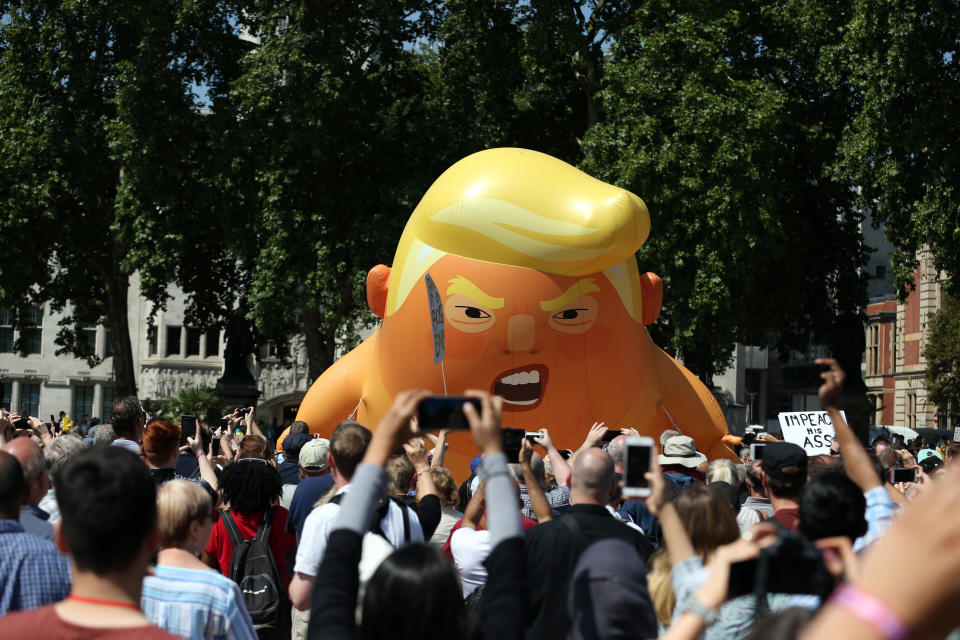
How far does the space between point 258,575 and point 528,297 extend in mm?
5791

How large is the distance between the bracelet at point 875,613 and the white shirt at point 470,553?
3553mm

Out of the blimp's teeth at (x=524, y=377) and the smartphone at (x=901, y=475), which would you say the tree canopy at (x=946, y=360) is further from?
the smartphone at (x=901, y=475)

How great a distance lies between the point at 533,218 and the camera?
10.4m

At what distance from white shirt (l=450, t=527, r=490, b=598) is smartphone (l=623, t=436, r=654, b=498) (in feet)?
5.54

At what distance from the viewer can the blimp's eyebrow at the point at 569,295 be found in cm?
1073

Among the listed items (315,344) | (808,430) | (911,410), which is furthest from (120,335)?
(911,410)

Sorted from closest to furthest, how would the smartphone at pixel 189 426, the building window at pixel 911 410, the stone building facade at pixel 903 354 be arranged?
the smartphone at pixel 189 426
the stone building facade at pixel 903 354
the building window at pixel 911 410

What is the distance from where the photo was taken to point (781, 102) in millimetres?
21266

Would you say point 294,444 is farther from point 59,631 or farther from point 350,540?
point 59,631

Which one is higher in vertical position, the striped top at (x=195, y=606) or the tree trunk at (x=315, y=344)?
the tree trunk at (x=315, y=344)

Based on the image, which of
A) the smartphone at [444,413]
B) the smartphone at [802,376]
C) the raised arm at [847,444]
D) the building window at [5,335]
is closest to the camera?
the smartphone at [444,413]

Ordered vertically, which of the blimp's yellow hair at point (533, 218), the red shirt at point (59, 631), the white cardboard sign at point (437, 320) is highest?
the blimp's yellow hair at point (533, 218)

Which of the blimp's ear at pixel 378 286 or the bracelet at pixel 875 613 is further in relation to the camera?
the blimp's ear at pixel 378 286

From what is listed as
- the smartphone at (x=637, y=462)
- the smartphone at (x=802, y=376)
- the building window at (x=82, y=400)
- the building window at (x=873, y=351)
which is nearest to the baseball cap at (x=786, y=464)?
the smartphone at (x=802, y=376)
